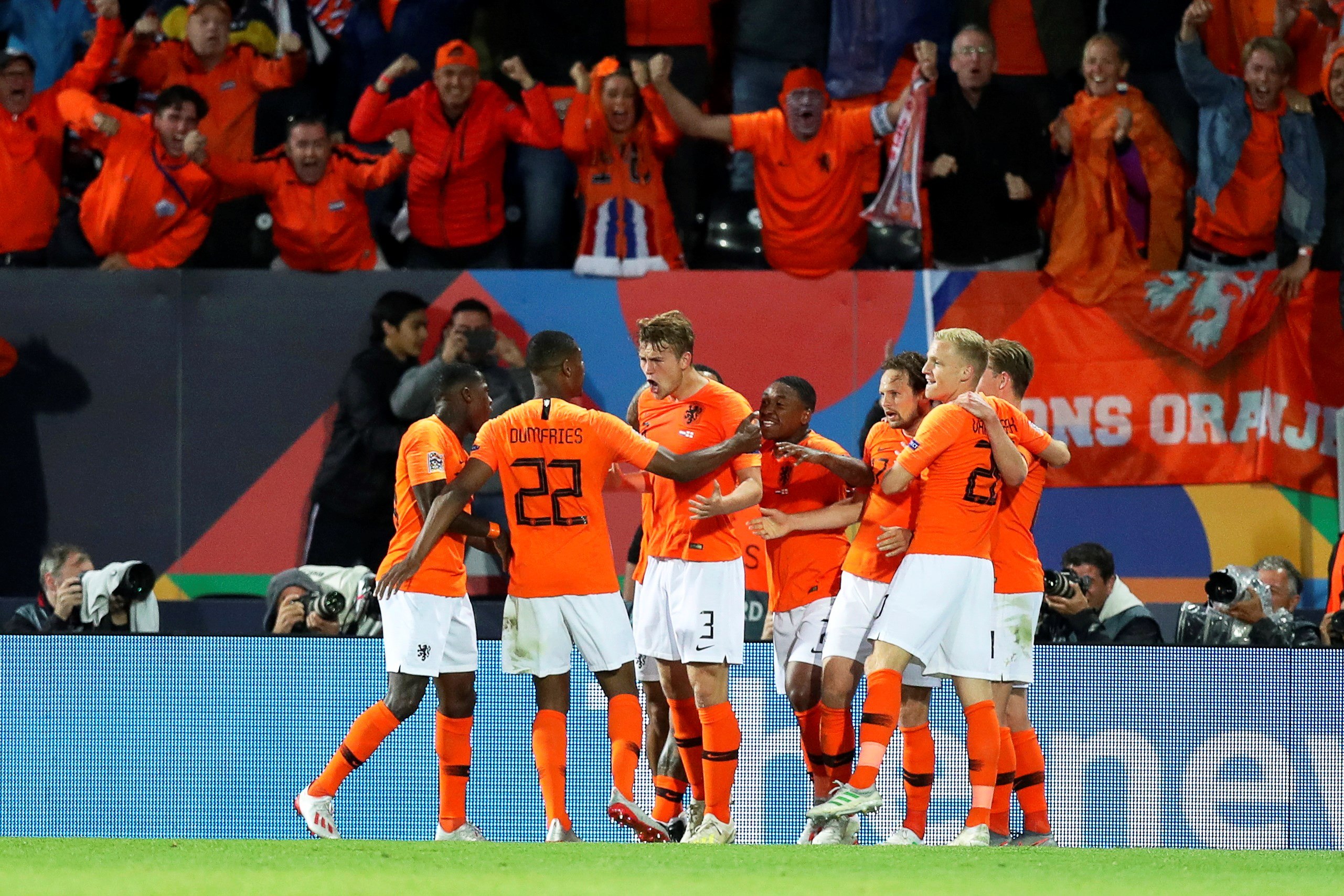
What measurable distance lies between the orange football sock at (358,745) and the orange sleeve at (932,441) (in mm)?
2366

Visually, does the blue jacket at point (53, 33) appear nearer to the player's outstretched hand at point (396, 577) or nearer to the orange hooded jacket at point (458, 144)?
the orange hooded jacket at point (458, 144)

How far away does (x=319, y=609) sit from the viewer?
8266 millimetres

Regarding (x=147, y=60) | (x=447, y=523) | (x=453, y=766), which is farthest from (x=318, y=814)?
(x=147, y=60)

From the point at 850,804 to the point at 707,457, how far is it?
4.52ft

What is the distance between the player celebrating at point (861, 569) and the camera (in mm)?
6699

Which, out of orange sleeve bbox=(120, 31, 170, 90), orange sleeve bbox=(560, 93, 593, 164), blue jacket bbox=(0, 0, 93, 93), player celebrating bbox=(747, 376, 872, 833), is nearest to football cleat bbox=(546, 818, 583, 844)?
player celebrating bbox=(747, 376, 872, 833)

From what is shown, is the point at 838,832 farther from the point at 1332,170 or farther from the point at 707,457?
the point at 1332,170

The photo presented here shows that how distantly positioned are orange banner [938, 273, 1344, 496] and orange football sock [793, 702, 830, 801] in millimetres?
4053

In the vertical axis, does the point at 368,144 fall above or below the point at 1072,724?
above

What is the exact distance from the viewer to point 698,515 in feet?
21.5

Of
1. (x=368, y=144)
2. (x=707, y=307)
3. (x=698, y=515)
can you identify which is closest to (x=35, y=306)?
(x=368, y=144)

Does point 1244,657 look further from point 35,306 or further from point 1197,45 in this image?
→ point 35,306

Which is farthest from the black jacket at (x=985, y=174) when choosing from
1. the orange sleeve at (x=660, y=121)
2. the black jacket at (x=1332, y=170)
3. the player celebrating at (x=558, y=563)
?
the player celebrating at (x=558, y=563)

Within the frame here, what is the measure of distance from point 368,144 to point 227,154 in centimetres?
92
